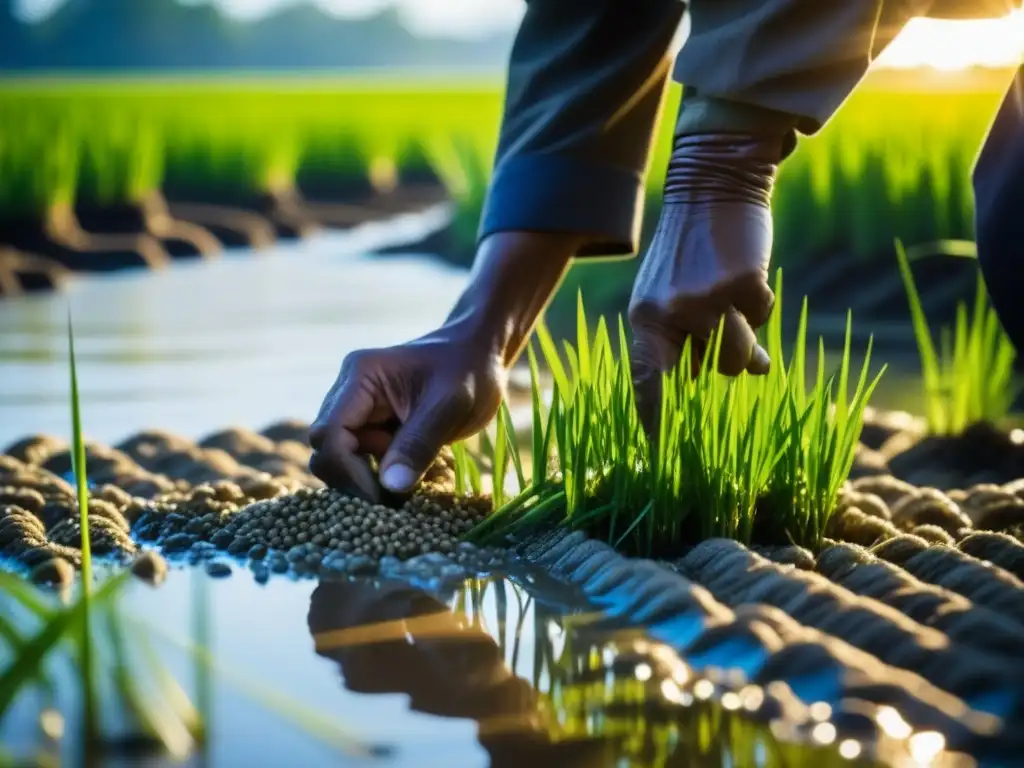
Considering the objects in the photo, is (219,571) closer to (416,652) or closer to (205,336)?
(416,652)

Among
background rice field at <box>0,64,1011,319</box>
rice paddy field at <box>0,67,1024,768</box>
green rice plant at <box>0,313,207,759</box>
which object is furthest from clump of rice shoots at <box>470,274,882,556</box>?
background rice field at <box>0,64,1011,319</box>

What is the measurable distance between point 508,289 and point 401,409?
0.27 metres

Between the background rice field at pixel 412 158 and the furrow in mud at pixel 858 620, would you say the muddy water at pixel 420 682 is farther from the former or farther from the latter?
the background rice field at pixel 412 158

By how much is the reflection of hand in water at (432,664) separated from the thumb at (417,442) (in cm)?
21

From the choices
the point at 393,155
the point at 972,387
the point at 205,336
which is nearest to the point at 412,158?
the point at 393,155

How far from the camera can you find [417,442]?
2.33 metres

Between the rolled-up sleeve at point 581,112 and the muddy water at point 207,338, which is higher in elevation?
the rolled-up sleeve at point 581,112

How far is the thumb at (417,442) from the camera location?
2291 millimetres

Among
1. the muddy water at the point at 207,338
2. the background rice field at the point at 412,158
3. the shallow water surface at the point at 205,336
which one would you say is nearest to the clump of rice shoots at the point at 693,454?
the shallow water surface at the point at 205,336

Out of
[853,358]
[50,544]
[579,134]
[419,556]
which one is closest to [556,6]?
[579,134]

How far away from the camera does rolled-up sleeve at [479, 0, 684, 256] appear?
2.52 metres

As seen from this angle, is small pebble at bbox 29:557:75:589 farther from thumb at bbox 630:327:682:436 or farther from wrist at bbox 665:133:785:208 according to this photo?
wrist at bbox 665:133:785:208

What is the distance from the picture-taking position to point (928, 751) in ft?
4.68

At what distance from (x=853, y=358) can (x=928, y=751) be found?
11.2ft
